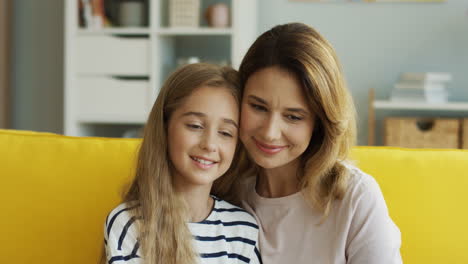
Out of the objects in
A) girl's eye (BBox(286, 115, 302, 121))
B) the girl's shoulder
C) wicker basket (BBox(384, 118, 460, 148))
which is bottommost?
wicker basket (BBox(384, 118, 460, 148))

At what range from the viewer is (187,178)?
1.32 m

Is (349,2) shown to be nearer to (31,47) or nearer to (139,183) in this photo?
(31,47)

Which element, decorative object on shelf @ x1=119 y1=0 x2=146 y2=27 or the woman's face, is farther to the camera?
decorative object on shelf @ x1=119 y1=0 x2=146 y2=27

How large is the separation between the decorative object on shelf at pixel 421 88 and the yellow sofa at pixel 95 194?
5.89 feet

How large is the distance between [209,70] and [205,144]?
19cm

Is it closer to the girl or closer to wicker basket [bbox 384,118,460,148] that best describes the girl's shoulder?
the girl

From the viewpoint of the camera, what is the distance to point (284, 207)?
1.34 meters

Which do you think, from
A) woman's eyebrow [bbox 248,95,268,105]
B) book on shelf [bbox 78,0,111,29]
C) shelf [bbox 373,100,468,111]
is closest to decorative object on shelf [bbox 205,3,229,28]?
book on shelf [bbox 78,0,111,29]

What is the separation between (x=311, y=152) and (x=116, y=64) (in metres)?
2.11

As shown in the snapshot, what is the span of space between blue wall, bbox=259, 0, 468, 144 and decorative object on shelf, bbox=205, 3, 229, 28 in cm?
38

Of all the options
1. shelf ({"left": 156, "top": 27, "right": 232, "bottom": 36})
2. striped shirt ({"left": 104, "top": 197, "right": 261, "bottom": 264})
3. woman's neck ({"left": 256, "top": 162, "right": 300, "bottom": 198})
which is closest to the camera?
striped shirt ({"left": 104, "top": 197, "right": 261, "bottom": 264})

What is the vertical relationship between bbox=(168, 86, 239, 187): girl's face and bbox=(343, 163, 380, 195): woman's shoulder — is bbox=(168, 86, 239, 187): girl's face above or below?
above

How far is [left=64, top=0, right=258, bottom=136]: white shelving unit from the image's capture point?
3.18 m

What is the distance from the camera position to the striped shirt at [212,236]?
1.17 m
